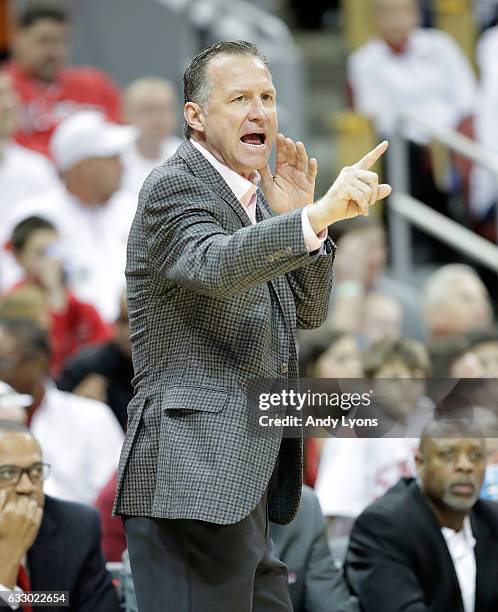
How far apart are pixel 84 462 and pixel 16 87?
3.18 metres

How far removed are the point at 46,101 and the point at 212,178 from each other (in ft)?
16.9

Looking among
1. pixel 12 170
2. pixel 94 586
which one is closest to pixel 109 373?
pixel 12 170

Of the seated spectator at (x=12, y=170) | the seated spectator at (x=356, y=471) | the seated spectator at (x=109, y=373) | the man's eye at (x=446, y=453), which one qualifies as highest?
the seated spectator at (x=12, y=170)

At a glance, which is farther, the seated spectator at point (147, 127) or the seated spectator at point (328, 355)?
the seated spectator at point (147, 127)

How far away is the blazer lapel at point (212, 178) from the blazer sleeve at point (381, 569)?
130cm

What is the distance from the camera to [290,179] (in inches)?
107

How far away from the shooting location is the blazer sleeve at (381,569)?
3.50m

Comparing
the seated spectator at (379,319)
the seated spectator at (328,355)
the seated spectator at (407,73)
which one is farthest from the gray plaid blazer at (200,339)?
the seated spectator at (407,73)

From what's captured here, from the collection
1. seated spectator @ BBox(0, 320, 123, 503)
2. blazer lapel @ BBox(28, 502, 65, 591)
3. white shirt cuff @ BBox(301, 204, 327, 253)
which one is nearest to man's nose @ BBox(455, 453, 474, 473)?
blazer lapel @ BBox(28, 502, 65, 591)

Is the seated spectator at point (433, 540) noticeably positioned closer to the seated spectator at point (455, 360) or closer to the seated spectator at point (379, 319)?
the seated spectator at point (455, 360)

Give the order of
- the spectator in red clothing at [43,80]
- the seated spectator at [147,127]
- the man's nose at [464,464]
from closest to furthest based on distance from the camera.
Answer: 1. the man's nose at [464,464]
2. the seated spectator at [147,127]
3. the spectator in red clothing at [43,80]

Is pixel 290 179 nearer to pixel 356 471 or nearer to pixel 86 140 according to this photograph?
pixel 356 471

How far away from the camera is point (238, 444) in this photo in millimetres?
2467

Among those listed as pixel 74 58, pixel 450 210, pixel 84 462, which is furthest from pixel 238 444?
pixel 74 58
